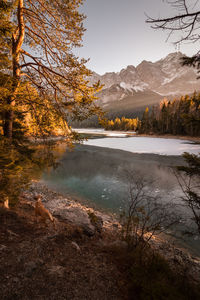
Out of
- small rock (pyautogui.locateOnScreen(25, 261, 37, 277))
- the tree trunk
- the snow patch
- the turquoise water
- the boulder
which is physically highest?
the tree trunk

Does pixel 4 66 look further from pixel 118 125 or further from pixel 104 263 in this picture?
pixel 118 125

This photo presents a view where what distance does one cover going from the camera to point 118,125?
101 metres

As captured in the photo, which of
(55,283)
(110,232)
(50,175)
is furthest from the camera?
(50,175)

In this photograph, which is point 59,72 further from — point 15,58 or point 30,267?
point 30,267

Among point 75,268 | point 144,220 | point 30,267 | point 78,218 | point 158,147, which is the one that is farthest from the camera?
point 158,147

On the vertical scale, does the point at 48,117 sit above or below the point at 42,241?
above

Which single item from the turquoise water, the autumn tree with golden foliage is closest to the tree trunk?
the autumn tree with golden foliage

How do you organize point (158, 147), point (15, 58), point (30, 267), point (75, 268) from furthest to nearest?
point (158, 147) → point (15, 58) → point (75, 268) → point (30, 267)

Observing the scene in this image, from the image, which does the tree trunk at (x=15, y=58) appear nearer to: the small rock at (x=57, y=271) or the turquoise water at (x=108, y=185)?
the small rock at (x=57, y=271)

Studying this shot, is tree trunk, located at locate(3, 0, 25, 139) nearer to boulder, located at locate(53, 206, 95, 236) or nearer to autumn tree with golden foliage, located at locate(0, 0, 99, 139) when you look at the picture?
autumn tree with golden foliage, located at locate(0, 0, 99, 139)

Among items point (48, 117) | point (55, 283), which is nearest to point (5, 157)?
point (48, 117)

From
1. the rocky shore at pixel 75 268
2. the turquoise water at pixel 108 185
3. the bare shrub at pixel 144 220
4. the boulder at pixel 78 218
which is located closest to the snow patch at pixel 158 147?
the turquoise water at pixel 108 185

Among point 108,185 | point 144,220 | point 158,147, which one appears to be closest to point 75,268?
point 144,220

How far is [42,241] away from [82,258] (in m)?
1.20
